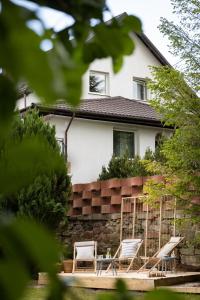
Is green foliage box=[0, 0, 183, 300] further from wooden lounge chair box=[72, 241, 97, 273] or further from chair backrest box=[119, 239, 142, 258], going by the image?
wooden lounge chair box=[72, 241, 97, 273]

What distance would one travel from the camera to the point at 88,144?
17359 millimetres

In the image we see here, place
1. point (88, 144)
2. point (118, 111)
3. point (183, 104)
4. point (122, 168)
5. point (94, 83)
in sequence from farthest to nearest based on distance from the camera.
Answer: point (94, 83), point (118, 111), point (88, 144), point (122, 168), point (183, 104)

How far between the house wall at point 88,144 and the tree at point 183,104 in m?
7.29

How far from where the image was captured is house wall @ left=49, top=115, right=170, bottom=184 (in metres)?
16.8

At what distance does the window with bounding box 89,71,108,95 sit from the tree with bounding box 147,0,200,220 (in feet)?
31.8

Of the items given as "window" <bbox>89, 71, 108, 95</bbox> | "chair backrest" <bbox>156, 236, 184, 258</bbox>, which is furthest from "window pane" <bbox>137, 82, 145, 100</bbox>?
"chair backrest" <bbox>156, 236, 184, 258</bbox>

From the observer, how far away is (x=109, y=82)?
19781 millimetres

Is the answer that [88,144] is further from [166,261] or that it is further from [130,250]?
[166,261]

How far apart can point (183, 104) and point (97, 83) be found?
1062cm

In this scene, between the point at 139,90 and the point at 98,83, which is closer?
the point at 98,83

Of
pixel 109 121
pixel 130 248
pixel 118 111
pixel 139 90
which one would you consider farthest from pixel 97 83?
pixel 130 248

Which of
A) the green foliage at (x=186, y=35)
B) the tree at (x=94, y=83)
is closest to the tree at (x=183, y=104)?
the green foliage at (x=186, y=35)

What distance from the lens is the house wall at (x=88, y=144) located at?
55.1 ft

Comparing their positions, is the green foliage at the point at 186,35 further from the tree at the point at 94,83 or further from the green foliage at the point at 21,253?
the tree at the point at 94,83
